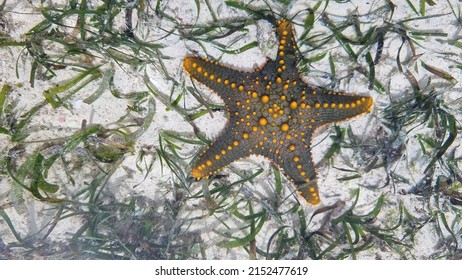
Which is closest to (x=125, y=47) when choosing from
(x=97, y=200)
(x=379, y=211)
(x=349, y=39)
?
(x=97, y=200)

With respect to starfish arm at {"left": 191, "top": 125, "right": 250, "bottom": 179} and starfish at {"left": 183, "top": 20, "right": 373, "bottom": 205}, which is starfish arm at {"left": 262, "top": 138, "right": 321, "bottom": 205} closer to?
starfish at {"left": 183, "top": 20, "right": 373, "bottom": 205}

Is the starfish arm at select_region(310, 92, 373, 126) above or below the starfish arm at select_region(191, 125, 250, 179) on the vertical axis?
above

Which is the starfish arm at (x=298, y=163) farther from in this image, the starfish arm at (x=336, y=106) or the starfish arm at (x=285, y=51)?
the starfish arm at (x=285, y=51)

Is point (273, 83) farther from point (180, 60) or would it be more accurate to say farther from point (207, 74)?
point (180, 60)

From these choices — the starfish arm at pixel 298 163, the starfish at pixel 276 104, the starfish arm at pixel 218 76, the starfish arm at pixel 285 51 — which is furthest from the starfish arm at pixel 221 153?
the starfish arm at pixel 285 51

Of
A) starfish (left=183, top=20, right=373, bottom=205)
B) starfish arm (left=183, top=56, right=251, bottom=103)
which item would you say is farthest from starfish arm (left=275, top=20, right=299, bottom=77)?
starfish arm (left=183, top=56, right=251, bottom=103)

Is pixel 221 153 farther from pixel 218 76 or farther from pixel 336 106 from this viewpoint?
pixel 336 106

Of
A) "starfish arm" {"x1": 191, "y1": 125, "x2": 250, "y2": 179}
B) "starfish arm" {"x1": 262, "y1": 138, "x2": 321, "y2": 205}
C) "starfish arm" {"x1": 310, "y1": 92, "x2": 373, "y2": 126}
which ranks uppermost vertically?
"starfish arm" {"x1": 310, "y1": 92, "x2": 373, "y2": 126}

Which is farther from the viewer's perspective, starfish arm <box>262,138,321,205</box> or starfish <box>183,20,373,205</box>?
starfish arm <box>262,138,321,205</box>
